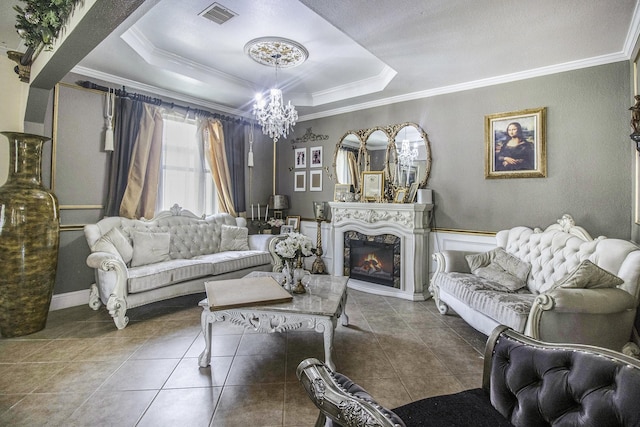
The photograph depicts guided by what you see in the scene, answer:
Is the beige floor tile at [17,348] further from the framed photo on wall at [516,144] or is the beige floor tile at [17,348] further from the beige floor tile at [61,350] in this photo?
the framed photo on wall at [516,144]

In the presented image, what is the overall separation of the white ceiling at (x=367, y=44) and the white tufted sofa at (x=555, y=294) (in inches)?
69.9

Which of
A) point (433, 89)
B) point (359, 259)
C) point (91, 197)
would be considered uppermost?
point (433, 89)

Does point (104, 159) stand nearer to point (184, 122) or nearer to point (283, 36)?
point (184, 122)

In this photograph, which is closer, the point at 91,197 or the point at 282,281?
the point at 282,281

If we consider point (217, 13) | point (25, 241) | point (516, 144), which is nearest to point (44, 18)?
point (217, 13)

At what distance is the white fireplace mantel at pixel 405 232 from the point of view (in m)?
4.04

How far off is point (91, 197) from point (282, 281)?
107 inches

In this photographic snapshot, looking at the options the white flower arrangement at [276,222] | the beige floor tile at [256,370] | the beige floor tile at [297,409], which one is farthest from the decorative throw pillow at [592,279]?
the white flower arrangement at [276,222]

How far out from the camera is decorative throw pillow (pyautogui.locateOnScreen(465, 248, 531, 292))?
2.91 meters

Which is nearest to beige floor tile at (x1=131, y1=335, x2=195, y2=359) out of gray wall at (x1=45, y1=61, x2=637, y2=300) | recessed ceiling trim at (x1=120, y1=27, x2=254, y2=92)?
gray wall at (x1=45, y1=61, x2=637, y2=300)

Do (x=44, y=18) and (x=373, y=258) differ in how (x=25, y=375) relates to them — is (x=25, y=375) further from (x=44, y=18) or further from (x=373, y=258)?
(x=373, y=258)

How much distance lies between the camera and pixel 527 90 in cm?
357

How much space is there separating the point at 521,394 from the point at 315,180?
4.53 meters

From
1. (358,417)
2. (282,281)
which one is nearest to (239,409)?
(282,281)
